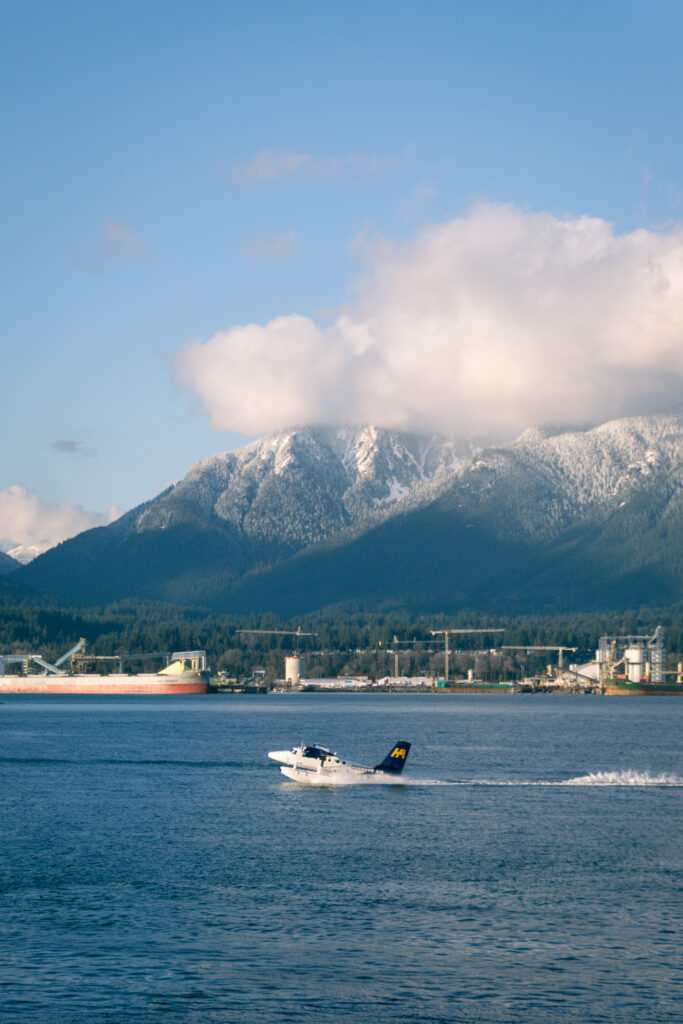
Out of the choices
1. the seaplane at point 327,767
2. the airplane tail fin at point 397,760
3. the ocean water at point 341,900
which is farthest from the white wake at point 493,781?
the airplane tail fin at point 397,760

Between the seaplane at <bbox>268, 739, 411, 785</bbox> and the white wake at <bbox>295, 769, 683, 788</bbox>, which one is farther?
the seaplane at <bbox>268, 739, 411, 785</bbox>

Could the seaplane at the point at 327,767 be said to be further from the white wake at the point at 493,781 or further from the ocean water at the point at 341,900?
the ocean water at the point at 341,900

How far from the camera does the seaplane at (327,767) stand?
113562 mm

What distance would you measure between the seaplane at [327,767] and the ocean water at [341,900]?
1.87 meters

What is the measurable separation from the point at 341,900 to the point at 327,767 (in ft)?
172

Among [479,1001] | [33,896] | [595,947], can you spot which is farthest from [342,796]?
[479,1001]

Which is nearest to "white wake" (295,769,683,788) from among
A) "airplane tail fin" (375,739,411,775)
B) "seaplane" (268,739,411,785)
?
"seaplane" (268,739,411,785)

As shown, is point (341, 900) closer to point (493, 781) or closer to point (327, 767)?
point (327, 767)

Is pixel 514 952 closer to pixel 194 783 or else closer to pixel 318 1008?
pixel 318 1008

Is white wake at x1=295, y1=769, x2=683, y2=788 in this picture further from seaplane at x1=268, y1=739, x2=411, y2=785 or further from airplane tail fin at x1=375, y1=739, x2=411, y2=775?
airplane tail fin at x1=375, y1=739, x2=411, y2=775

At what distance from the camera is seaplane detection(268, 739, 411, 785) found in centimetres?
11356

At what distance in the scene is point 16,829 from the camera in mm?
84750

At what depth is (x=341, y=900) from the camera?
61.7 m

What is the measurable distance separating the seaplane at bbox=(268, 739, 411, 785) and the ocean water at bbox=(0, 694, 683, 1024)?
6.12ft
